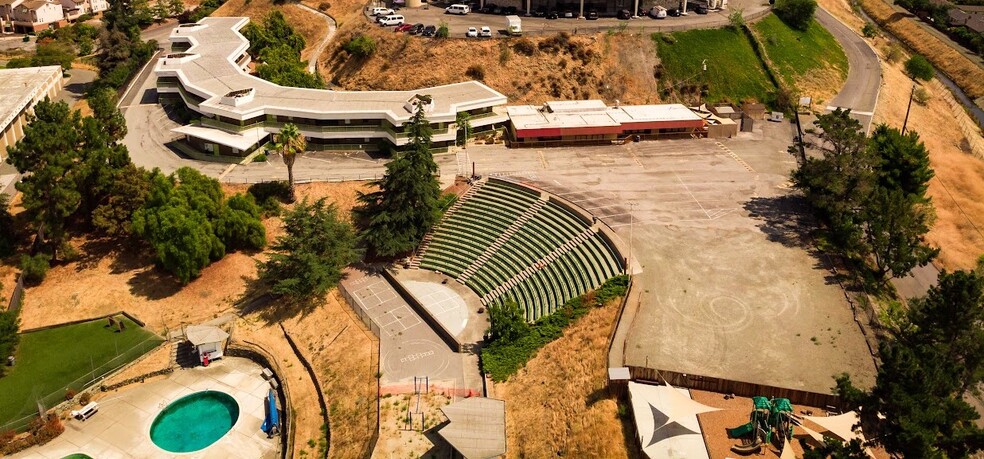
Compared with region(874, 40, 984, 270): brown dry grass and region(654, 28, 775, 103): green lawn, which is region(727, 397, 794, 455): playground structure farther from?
region(654, 28, 775, 103): green lawn

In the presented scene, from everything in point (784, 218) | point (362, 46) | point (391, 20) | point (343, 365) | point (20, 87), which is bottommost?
point (343, 365)

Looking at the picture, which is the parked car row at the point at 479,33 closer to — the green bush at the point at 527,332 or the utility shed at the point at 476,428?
the green bush at the point at 527,332

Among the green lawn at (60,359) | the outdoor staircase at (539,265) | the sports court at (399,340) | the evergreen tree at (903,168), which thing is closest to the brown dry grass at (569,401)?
the sports court at (399,340)

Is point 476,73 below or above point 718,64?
below

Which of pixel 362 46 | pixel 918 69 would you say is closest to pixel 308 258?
pixel 362 46

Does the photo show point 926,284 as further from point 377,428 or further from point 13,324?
point 13,324

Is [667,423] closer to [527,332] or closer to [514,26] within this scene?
[527,332]

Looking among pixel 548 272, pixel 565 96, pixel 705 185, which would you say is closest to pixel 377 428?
pixel 548 272
